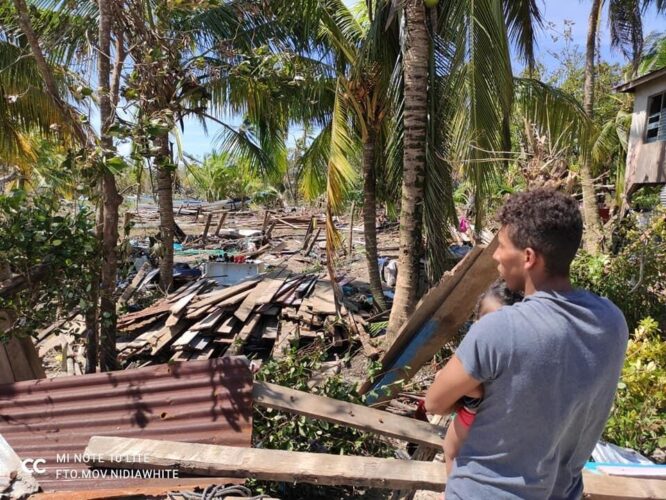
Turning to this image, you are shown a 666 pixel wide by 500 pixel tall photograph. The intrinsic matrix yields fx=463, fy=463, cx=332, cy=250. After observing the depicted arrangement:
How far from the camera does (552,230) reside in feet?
4.37

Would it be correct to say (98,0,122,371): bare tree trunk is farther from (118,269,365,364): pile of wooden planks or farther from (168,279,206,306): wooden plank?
(168,279,206,306): wooden plank

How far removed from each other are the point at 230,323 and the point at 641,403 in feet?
15.3

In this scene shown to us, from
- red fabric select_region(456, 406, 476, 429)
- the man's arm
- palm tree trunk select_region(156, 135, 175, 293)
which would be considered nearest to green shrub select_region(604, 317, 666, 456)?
red fabric select_region(456, 406, 476, 429)

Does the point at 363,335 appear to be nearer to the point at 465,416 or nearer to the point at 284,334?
the point at 284,334

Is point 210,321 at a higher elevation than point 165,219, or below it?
below

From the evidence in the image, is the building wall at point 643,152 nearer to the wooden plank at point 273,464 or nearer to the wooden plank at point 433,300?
the wooden plank at point 433,300

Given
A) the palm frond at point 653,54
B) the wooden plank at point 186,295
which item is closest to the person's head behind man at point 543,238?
the wooden plank at point 186,295

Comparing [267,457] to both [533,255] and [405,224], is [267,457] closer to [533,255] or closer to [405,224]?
[533,255]

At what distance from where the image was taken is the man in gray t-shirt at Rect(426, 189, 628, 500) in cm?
128

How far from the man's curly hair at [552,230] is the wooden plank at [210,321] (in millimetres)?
5343

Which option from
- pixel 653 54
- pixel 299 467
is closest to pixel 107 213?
pixel 299 467

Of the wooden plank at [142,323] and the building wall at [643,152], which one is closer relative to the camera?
the wooden plank at [142,323]

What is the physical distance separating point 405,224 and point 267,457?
371 centimetres

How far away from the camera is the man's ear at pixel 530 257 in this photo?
1.36m
